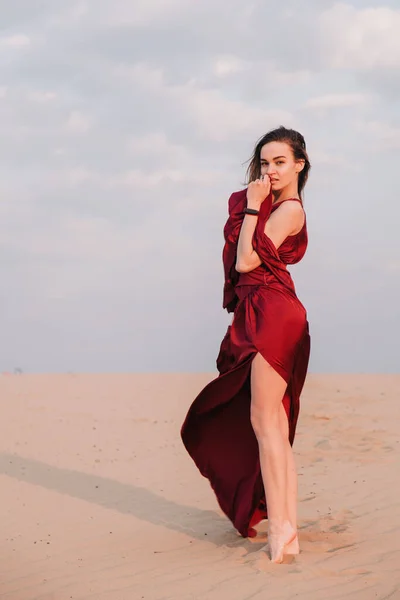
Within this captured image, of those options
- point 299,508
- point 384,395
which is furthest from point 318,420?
point 299,508

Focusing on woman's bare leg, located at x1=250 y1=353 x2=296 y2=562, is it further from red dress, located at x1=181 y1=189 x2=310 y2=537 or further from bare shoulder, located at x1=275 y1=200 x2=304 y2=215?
bare shoulder, located at x1=275 y1=200 x2=304 y2=215

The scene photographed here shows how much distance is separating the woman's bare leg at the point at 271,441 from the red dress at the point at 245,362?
→ 8 cm

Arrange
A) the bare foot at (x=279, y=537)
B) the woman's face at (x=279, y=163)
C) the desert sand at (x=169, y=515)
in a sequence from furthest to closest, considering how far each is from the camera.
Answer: the woman's face at (x=279, y=163) < the bare foot at (x=279, y=537) < the desert sand at (x=169, y=515)

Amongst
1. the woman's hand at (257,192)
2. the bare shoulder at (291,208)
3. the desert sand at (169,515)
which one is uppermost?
the woman's hand at (257,192)

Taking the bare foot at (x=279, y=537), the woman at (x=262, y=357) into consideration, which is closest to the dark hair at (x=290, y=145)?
the woman at (x=262, y=357)

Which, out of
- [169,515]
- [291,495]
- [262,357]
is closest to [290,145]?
[262,357]

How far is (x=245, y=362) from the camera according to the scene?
5152mm

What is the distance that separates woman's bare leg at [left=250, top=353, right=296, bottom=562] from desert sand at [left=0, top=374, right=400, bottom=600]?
0.82 feet

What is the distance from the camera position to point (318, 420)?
11.9 metres

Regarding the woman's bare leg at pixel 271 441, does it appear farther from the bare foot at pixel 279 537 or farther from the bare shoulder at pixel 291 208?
the bare shoulder at pixel 291 208

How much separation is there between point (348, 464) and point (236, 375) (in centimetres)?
383

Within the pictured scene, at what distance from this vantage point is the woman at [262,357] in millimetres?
5047

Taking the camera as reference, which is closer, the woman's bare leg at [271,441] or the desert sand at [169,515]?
the desert sand at [169,515]

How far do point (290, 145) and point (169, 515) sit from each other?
10.7 ft
